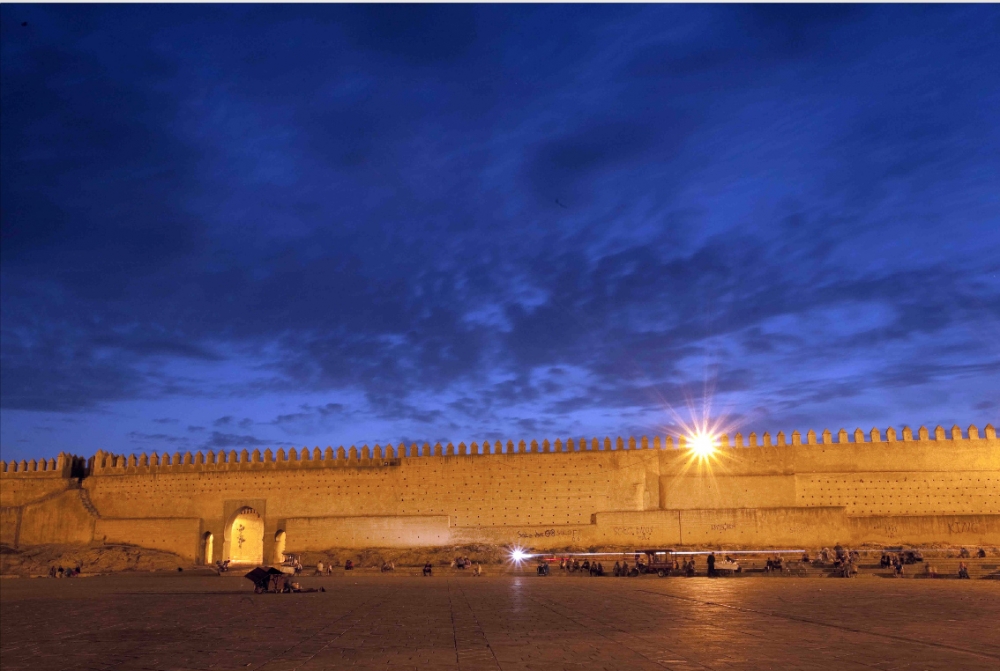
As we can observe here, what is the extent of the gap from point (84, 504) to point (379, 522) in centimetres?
1222

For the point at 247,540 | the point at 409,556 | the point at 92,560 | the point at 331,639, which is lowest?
the point at 92,560

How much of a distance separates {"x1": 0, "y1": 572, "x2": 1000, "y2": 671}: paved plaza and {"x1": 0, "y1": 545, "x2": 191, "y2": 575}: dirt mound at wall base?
14701 mm

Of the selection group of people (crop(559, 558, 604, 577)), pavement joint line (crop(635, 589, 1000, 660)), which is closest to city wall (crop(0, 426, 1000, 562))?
group of people (crop(559, 558, 604, 577))

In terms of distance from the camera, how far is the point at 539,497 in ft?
93.5

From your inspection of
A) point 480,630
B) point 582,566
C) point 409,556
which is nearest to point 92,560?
point 409,556

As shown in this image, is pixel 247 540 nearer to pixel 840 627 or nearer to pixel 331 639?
pixel 331 639

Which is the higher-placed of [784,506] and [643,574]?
[784,506]

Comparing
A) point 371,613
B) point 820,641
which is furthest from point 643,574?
point 820,641

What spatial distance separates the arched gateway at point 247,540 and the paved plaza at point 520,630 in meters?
19.2

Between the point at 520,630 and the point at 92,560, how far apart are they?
25011 millimetres

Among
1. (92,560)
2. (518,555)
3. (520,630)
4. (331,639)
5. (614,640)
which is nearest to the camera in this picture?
(614,640)

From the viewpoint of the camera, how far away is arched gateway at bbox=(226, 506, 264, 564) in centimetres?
3350

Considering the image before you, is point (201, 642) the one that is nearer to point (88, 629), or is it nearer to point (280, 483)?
point (88, 629)

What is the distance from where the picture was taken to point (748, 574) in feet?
69.0
